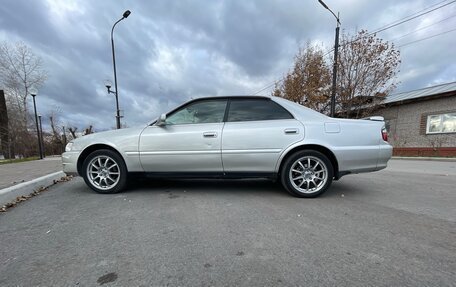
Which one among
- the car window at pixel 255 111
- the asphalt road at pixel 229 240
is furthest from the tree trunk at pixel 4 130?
the car window at pixel 255 111

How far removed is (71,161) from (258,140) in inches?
123

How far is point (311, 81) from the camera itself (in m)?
17.8

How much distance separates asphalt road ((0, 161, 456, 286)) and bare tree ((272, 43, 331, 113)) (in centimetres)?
1474

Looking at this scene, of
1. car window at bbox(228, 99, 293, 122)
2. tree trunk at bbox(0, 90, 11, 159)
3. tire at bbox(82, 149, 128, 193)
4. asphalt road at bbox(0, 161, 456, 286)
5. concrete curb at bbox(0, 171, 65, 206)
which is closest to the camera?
asphalt road at bbox(0, 161, 456, 286)

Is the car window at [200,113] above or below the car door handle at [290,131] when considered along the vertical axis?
above

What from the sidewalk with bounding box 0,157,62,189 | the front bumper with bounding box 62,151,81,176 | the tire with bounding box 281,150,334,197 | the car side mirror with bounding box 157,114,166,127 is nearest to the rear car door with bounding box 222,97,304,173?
the tire with bounding box 281,150,334,197

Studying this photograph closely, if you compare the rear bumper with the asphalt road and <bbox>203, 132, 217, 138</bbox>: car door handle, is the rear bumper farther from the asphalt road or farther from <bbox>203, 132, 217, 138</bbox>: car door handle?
<bbox>203, 132, 217, 138</bbox>: car door handle

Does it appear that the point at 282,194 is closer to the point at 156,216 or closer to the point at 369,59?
the point at 156,216

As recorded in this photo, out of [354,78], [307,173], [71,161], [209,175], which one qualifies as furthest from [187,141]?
[354,78]

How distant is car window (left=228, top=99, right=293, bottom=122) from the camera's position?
3.76m

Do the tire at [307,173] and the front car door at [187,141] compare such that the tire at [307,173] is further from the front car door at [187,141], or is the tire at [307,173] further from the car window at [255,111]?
the front car door at [187,141]

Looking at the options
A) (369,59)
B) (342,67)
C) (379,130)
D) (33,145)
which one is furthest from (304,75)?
(33,145)

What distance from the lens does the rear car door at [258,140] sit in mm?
3568

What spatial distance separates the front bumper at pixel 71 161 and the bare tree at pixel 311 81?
1637 cm
